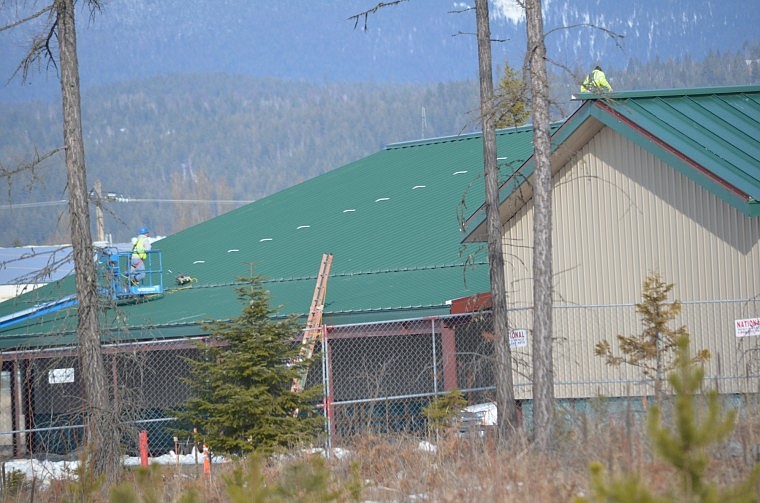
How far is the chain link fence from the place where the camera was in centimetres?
1573

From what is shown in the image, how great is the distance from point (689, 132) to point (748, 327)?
358 cm

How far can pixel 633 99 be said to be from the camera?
17.5m

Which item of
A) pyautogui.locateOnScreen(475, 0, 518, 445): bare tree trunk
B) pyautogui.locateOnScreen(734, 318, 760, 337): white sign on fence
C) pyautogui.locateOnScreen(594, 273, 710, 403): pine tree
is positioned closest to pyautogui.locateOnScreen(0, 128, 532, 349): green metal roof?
pyautogui.locateOnScreen(475, 0, 518, 445): bare tree trunk

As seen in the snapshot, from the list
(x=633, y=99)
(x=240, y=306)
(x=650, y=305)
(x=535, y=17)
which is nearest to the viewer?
(x=535, y=17)

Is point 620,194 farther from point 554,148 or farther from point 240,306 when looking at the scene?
point 240,306

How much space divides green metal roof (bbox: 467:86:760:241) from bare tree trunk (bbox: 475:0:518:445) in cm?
45

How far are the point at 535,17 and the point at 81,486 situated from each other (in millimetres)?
7622

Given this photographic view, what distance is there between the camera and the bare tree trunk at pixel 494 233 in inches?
555

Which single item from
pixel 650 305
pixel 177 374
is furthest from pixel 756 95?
pixel 177 374

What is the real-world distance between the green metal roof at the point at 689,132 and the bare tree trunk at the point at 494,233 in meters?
0.45

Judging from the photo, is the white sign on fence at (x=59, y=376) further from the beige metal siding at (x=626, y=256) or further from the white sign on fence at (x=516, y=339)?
the beige metal siding at (x=626, y=256)

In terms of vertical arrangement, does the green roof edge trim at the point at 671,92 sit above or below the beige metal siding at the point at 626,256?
above

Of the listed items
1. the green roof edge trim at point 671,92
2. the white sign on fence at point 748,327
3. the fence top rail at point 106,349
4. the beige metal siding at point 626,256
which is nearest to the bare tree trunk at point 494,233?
the beige metal siding at point 626,256

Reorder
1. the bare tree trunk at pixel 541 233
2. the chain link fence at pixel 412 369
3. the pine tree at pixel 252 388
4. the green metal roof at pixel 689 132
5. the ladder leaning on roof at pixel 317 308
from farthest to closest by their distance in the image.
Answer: the ladder leaning on roof at pixel 317 308, the chain link fence at pixel 412 369, the green metal roof at pixel 689 132, the pine tree at pixel 252 388, the bare tree trunk at pixel 541 233
